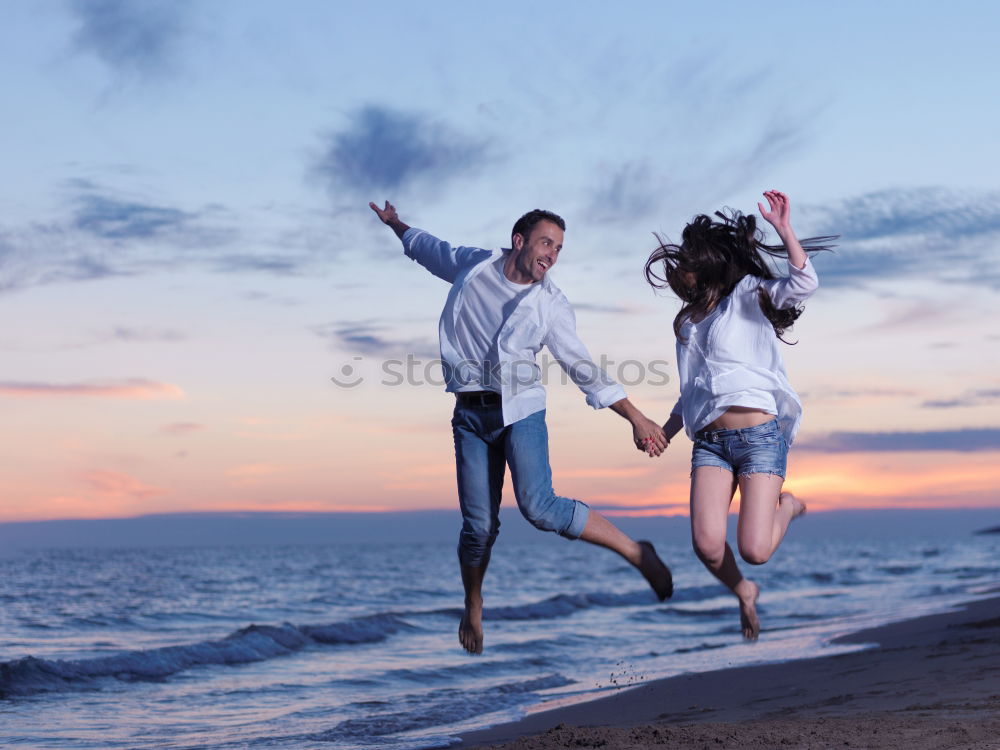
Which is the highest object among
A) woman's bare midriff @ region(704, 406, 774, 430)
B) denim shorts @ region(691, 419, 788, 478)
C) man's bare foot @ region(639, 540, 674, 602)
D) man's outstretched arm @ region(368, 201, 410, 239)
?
man's outstretched arm @ region(368, 201, 410, 239)

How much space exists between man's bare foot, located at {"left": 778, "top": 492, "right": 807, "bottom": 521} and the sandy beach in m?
1.28

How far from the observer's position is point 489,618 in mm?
22484

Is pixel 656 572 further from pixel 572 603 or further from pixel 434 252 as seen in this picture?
pixel 572 603

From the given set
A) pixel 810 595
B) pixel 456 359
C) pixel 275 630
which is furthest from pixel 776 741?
pixel 810 595

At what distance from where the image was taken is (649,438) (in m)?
6.00

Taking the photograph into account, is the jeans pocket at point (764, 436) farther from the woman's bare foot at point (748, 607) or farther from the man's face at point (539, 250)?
the man's face at point (539, 250)

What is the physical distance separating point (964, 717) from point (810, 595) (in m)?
22.5

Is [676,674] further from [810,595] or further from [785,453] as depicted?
[810,595]

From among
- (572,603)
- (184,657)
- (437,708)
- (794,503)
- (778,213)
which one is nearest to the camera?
(778,213)

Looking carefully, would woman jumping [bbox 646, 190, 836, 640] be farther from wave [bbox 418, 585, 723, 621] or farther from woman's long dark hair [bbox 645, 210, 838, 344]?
wave [bbox 418, 585, 723, 621]

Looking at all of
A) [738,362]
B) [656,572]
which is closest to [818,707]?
[656,572]

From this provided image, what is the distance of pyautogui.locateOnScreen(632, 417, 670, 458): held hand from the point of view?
597 centimetres

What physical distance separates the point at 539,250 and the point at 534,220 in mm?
181

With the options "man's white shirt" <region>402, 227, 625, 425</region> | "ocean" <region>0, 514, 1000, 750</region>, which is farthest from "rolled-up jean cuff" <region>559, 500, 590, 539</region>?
"ocean" <region>0, 514, 1000, 750</region>
